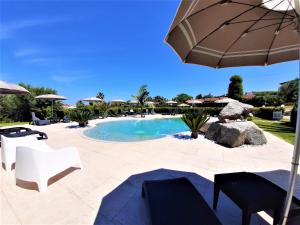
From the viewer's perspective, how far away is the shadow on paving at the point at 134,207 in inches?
94.8

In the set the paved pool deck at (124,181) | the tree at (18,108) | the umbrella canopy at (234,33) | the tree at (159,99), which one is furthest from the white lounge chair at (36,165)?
the tree at (159,99)

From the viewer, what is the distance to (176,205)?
6.94ft

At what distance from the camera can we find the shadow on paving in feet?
7.90

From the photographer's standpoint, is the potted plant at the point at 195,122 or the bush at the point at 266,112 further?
the bush at the point at 266,112

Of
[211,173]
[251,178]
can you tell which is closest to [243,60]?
[251,178]

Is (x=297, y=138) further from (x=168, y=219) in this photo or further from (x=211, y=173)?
(x=211, y=173)

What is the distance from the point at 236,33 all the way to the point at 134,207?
11.5 ft

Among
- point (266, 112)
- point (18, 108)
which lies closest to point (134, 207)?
point (266, 112)

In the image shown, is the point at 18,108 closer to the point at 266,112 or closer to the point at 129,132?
the point at 129,132

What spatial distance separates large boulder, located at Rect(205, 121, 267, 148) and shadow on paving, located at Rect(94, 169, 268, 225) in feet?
12.0

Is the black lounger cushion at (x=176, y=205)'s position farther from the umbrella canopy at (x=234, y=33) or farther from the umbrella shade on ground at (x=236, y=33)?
the umbrella canopy at (x=234, y=33)

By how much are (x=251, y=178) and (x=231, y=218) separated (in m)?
0.69

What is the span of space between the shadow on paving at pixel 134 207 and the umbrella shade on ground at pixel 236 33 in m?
1.07

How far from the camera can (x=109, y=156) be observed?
5.43m
